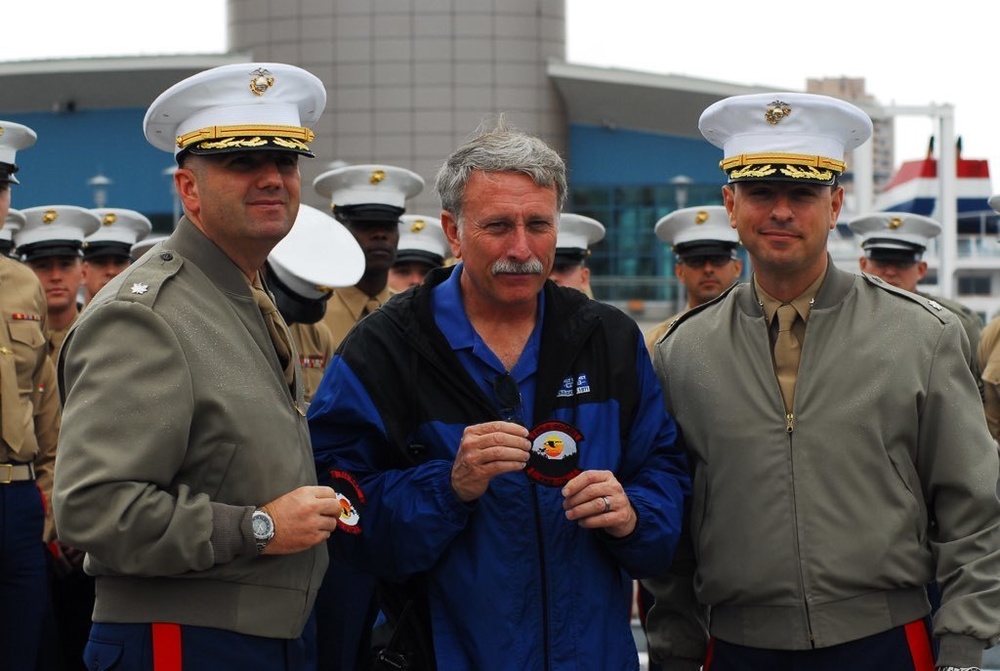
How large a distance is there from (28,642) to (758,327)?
3450 millimetres

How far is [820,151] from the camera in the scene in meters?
3.99

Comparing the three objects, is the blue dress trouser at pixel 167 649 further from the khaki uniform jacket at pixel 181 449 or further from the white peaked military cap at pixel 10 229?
the white peaked military cap at pixel 10 229

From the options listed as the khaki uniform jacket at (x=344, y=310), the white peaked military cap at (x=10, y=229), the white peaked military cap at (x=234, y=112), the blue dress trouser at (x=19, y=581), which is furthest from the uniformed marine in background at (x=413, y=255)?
the white peaked military cap at (x=234, y=112)

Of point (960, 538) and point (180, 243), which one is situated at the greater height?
point (180, 243)

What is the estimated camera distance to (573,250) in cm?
795

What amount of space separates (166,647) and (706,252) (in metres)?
5.05

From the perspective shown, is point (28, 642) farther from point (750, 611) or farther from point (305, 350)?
point (750, 611)

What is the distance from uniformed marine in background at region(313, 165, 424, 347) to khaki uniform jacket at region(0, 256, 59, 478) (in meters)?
1.43

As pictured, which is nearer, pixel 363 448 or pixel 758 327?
pixel 363 448

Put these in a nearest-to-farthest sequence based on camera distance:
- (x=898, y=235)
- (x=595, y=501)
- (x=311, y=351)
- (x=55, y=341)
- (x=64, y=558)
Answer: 1. (x=595, y=501)
2. (x=64, y=558)
3. (x=311, y=351)
4. (x=55, y=341)
5. (x=898, y=235)

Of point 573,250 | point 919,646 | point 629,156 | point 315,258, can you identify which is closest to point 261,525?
point 919,646

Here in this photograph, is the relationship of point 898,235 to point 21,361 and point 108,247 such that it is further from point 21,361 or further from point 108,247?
point 21,361

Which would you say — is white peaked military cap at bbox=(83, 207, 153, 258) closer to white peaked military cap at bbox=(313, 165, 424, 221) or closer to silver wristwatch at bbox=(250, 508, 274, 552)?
white peaked military cap at bbox=(313, 165, 424, 221)

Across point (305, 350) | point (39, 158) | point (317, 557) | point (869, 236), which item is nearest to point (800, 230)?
point (317, 557)
